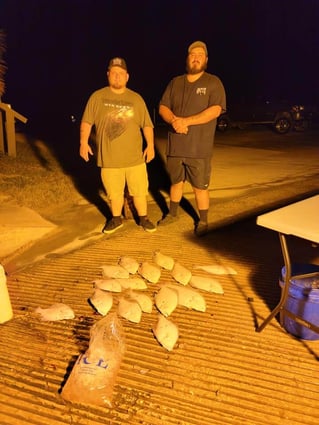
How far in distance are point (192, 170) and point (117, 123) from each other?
97 cm

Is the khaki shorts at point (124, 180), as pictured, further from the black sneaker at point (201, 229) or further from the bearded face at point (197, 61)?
the bearded face at point (197, 61)

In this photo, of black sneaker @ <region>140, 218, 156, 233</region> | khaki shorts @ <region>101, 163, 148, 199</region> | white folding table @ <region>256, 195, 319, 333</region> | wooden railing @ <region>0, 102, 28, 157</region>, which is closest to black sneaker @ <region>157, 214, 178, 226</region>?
black sneaker @ <region>140, 218, 156, 233</region>

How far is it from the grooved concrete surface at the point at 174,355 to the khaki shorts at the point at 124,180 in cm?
77

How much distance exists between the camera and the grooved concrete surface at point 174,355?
7.00 ft

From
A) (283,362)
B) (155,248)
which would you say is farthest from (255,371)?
(155,248)

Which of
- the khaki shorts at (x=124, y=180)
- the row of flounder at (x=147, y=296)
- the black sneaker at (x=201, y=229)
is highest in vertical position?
the khaki shorts at (x=124, y=180)

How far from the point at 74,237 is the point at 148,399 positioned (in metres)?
2.78

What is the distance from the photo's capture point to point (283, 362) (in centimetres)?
250

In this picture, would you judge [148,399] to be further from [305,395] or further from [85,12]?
[85,12]

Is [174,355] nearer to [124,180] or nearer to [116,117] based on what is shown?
[124,180]

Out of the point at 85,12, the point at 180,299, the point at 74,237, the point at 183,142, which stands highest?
the point at 85,12

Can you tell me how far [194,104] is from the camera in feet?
13.8

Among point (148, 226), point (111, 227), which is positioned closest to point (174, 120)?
point (148, 226)

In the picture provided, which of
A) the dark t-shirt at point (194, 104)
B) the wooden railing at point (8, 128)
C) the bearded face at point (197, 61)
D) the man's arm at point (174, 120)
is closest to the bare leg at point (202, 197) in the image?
the dark t-shirt at point (194, 104)
